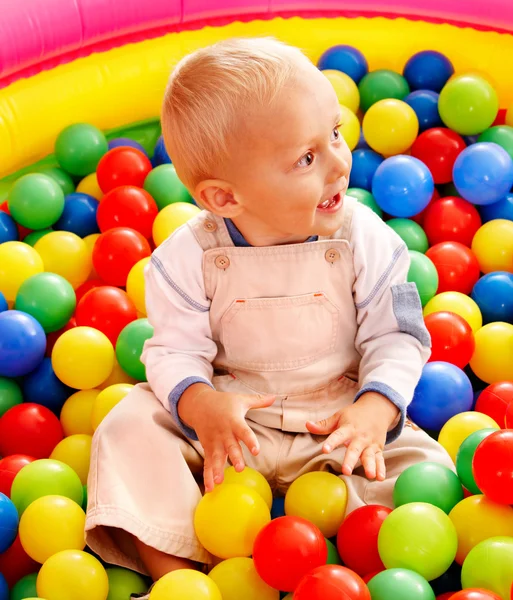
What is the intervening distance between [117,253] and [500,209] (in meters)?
0.71

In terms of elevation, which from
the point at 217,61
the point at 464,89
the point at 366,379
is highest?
the point at 217,61

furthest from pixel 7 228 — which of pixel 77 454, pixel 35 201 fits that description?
pixel 77 454

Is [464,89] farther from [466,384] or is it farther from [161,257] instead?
[161,257]

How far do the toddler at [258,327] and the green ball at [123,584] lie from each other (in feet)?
0.05

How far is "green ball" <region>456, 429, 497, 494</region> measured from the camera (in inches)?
43.9

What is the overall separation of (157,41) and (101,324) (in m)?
0.73

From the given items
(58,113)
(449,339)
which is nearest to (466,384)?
(449,339)

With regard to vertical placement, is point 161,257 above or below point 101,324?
above

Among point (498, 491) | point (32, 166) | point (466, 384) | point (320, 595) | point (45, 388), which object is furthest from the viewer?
point (32, 166)

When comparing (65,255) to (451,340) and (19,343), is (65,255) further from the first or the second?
(451,340)

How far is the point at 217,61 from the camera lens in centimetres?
106

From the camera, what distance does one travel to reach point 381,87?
1902 mm

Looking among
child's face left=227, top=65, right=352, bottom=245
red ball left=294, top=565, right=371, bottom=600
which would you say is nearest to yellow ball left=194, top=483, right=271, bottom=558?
red ball left=294, top=565, right=371, bottom=600

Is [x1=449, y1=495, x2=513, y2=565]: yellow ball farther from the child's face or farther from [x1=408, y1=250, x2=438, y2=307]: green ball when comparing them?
[x1=408, y1=250, x2=438, y2=307]: green ball
